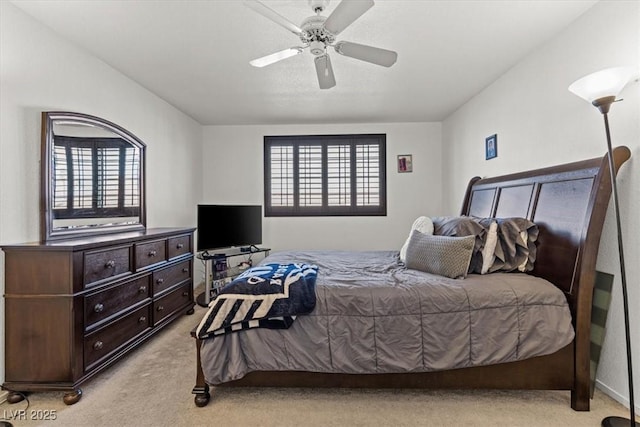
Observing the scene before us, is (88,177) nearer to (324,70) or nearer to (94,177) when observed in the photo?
(94,177)

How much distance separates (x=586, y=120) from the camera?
2111 millimetres

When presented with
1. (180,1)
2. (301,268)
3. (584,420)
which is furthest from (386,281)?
(180,1)

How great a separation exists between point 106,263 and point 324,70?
202 cm

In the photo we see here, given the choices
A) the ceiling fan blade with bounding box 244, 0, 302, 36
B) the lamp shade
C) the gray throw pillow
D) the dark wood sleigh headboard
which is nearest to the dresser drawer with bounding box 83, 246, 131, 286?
the ceiling fan blade with bounding box 244, 0, 302, 36

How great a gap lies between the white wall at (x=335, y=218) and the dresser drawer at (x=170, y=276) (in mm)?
1665

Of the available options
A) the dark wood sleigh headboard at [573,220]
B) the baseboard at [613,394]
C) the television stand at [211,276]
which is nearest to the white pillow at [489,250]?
the dark wood sleigh headboard at [573,220]

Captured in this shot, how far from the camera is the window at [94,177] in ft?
7.47

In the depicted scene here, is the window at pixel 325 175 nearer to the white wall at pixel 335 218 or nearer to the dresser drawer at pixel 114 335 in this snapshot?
the white wall at pixel 335 218

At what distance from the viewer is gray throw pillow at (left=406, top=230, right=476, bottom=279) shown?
2.12m

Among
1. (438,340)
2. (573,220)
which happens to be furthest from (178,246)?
(573,220)

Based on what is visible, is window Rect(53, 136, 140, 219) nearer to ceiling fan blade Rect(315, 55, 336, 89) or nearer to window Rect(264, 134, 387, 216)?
ceiling fan blade Rect(315, 55, 336, 89)

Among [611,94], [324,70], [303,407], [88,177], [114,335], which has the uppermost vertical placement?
[324,70]

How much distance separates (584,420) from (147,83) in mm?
4309

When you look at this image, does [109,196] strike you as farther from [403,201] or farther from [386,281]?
[403,201]
